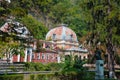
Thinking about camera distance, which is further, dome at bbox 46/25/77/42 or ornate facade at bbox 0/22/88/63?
dome at bbox 46/25/77/42

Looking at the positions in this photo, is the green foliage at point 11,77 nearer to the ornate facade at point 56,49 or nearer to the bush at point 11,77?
the bush at point 11,77

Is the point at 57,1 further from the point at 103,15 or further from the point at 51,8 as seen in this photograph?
the point at 103,15

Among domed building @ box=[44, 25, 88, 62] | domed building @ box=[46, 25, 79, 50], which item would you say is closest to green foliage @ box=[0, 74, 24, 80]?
domed building @ box=[44, 25, 88, 62]

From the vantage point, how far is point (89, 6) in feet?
91.0

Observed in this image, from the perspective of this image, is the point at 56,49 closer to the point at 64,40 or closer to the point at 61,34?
the point at 64,40

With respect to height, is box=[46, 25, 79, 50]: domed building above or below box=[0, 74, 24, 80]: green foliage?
above

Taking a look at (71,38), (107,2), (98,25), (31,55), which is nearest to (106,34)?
(98,25)

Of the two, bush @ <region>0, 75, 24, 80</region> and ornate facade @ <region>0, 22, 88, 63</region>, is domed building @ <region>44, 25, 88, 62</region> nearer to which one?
ornate facade @ <region>0, 22, 88, 63</region>

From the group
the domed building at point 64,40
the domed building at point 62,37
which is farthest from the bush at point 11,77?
the domed building at point 62,37

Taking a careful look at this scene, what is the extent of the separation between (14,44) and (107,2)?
578 inches

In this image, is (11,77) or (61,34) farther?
(61,34)

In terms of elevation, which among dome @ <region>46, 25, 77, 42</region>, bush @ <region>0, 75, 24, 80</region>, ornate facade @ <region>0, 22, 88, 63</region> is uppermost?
dome @ <region>46, 25, 77, 42</region>

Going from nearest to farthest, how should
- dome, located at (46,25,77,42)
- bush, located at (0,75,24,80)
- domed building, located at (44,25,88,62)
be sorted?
bush, located at (0,75,24,80) < domed building, located at (44,25,88,62) < dome, located at (46,25,77,42)

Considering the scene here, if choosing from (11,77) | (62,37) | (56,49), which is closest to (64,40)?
(62,37)
